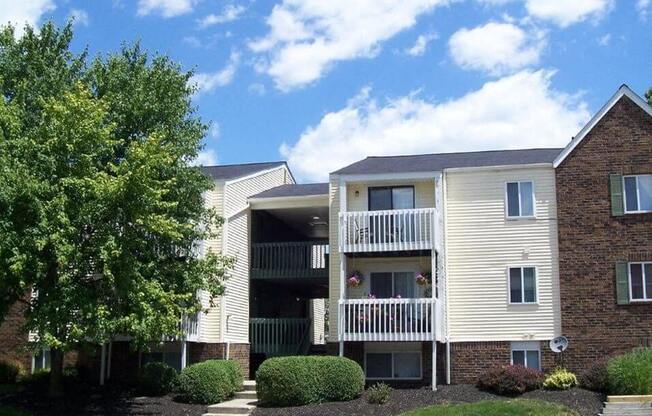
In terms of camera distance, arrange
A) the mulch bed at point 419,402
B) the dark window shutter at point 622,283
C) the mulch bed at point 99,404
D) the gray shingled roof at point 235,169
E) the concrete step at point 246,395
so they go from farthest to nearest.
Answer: the gray shingled roof at point 235,169, the concrete step at point 246,395, the dark window shutter at point 622,283, the mulch bed at point 99,404, the mulch bed at point 419,402

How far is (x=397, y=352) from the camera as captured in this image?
2655 centimetres

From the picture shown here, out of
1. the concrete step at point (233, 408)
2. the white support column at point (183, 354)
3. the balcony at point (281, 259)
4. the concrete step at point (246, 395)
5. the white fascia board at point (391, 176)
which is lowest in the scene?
the concrete step at point (233, 408)

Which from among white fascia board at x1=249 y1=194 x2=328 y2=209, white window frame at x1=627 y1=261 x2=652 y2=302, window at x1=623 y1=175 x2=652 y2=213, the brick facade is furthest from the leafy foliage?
white fascia board at x1=249 y1=194 x2=328 y2=209

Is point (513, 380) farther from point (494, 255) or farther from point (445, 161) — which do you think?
point (445, 161)

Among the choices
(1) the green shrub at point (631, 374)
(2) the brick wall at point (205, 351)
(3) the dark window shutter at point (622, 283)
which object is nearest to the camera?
(1) the green shrub at point (631, 374)

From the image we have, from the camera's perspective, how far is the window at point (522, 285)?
25750mm

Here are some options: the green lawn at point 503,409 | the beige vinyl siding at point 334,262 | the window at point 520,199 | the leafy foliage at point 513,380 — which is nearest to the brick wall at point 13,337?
the beige vinyl siding at point 334,262

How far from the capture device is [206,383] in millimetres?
23531

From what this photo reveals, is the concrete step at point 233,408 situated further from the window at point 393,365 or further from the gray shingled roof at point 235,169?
the gray shingled roof at point 235,169

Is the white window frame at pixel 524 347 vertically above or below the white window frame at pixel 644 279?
below

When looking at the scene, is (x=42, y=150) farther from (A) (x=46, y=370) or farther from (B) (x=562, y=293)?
(B) (x=562, y=293)

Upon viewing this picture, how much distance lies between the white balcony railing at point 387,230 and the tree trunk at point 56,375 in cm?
882

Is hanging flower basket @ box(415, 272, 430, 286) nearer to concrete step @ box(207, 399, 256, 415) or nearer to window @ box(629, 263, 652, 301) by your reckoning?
window @ box(629, 263, 652, 301)

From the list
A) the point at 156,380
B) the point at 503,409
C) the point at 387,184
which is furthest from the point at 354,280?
the point at 503,409
